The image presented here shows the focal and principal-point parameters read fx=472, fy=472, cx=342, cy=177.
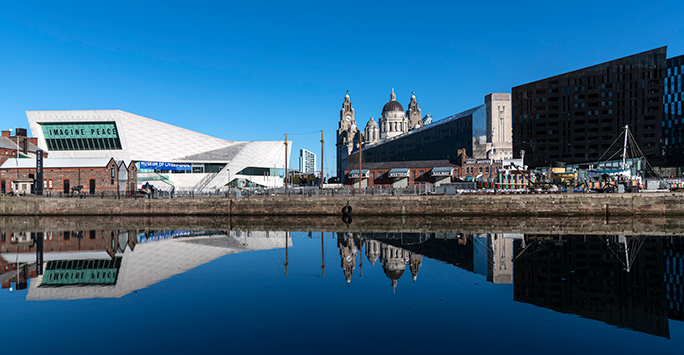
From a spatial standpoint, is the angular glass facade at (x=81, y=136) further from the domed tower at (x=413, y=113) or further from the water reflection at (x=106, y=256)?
the domed tower at (x=413, y=113)

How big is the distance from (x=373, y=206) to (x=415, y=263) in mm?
23619

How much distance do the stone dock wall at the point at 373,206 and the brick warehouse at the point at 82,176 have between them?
8.55m

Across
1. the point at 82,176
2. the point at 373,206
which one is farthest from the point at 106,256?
the point at 82,176

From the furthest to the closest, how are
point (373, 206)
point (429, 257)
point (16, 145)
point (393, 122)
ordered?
point (393, 122), point (16, 145), point (373, 206), point (429, 257)

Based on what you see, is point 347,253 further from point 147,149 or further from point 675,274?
point 147,149

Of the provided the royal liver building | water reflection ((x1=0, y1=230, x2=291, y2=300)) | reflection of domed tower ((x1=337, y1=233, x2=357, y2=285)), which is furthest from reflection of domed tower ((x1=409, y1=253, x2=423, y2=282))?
the royal liver building

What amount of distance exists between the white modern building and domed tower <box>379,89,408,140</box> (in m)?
94.8


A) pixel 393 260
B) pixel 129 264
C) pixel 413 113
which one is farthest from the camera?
pixel 413 113

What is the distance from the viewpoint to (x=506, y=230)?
3544cm

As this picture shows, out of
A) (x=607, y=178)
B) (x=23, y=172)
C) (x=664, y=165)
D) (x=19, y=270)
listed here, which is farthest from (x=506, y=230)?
(x=664, y=165)

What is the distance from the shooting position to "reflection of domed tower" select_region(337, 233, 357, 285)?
20.9 meters

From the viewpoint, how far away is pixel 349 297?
16156mm

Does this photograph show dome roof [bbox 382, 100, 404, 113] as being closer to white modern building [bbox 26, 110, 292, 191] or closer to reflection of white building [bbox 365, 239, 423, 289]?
white modern building [bbox 26, 110, 292, 191]

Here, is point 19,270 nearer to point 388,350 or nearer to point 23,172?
point 388,350
